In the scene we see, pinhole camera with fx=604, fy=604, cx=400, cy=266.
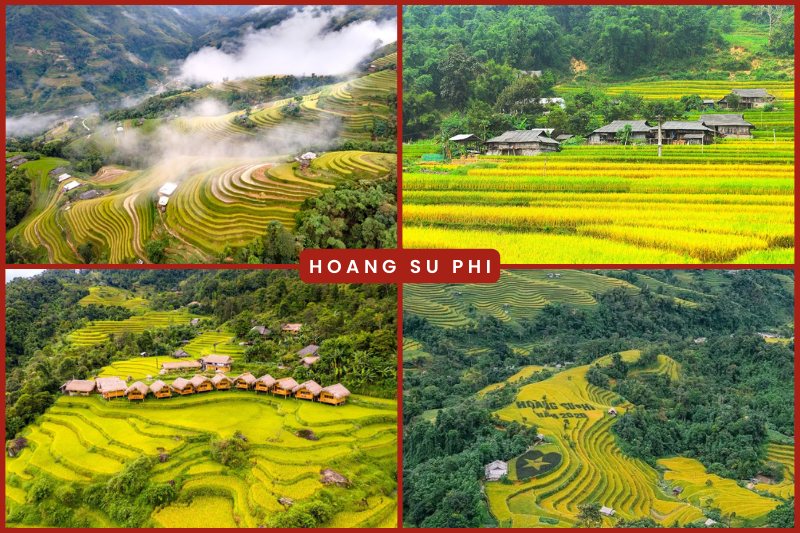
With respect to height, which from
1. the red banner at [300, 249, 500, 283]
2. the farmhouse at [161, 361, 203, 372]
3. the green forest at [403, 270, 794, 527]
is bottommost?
the green forest at [403, 270, 794, 527]

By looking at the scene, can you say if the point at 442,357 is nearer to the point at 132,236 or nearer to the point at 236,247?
the point at 236,247

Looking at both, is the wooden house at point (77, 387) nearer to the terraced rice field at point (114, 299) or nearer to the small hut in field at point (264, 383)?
the small hut in field at point (264, 383)

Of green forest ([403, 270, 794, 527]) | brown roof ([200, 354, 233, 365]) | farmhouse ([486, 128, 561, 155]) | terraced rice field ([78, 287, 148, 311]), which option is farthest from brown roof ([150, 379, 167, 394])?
farmhouse ([486, 128, 561, 155])

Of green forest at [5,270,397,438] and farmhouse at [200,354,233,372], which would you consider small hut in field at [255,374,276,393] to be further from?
farmhouse at [200,354,233,372]

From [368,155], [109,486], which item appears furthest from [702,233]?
[109,486]

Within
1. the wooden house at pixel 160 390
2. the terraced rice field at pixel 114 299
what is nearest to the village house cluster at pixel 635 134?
the wooden house at pixel 160 390

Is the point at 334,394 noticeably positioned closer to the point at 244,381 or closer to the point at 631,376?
the point at 244,381
